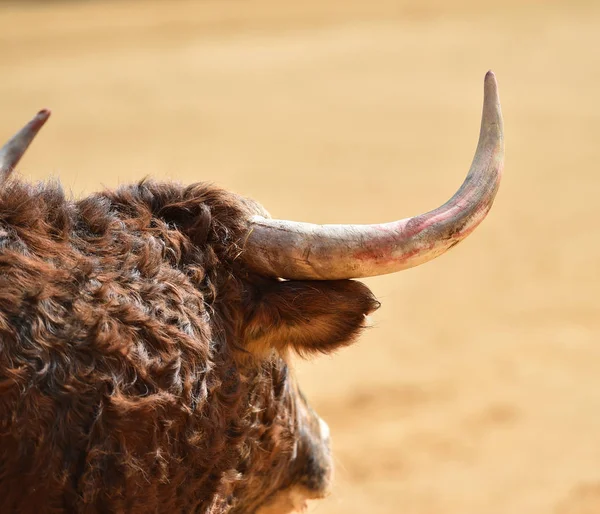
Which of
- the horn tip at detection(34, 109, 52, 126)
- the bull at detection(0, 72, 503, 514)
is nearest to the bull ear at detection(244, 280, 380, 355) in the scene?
the bull at detection(0, 72, 503, 514)

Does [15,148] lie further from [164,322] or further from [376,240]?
[376,240]

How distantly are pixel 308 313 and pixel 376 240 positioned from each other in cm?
28

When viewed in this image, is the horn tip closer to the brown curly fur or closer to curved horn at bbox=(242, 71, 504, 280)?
the brown curly fur

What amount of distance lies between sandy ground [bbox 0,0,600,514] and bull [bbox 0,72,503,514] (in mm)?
517

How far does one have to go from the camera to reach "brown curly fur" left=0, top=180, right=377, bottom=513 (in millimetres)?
2107

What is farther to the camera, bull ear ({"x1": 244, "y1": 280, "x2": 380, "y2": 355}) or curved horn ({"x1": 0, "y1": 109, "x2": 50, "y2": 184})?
curved horn ({"x1": 0, "y1": 109, "x2": 50, "y2": 184})

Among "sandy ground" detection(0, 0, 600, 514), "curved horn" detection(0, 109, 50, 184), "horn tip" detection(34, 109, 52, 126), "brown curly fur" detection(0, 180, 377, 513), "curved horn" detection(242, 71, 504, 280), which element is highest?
"sandy ground" detection(0, 0, 600, 514)

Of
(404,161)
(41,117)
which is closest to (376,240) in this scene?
(41,117)

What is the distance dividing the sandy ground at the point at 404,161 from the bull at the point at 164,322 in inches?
20.4

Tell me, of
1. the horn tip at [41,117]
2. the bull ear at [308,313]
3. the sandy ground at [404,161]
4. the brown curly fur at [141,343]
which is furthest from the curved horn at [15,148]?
the bull ear at [308,313]

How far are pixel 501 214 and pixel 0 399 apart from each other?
10.5 meters

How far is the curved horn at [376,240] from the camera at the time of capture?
2.36 metres

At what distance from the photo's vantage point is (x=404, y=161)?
14.6m

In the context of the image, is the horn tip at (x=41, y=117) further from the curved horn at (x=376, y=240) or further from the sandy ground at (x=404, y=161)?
the curved horn at (x=376, y=240)
